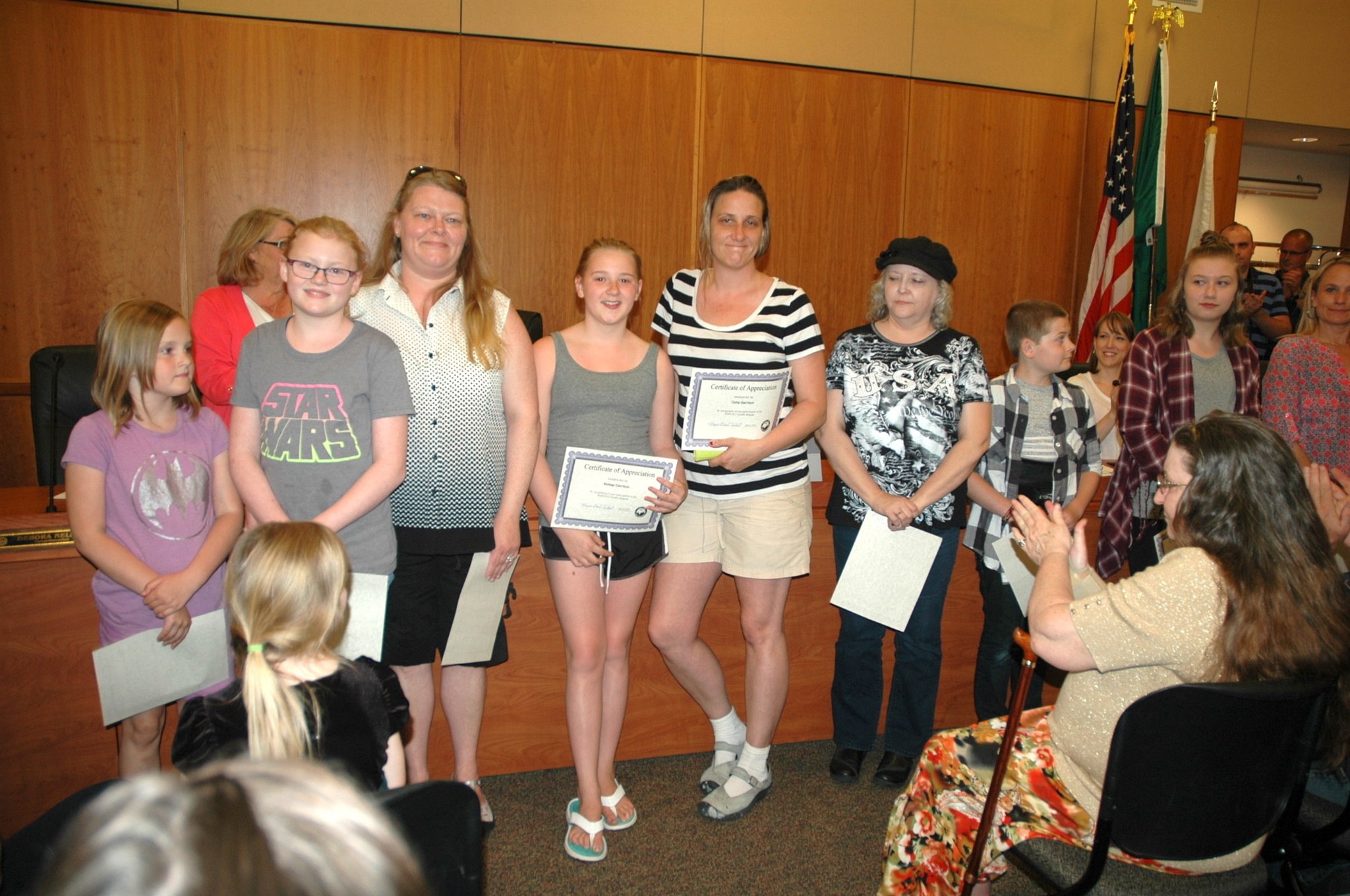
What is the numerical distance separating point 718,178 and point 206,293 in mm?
3672

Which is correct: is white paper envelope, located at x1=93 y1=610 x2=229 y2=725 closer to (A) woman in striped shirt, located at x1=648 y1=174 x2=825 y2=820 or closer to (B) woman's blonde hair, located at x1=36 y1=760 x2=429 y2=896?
(A) woman in striped shirt, located at x1=648 y1=174 x2=825 y2=820

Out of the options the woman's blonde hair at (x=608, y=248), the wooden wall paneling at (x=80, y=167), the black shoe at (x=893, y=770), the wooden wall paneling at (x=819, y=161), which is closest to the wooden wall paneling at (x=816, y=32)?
the wooden wall paneling at (x=819, y=161)

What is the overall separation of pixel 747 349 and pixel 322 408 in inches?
45.5

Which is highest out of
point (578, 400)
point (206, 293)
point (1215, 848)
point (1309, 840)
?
point (206, 293)

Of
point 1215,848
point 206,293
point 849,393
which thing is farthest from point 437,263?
point 1215,848

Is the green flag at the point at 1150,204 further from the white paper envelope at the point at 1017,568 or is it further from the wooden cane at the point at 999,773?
the wooden cane at the point at 999,773

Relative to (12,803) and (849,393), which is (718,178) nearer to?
(849,393)

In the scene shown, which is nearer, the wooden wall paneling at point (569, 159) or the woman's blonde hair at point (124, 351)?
the woman's blonde hair at point (124, 351)

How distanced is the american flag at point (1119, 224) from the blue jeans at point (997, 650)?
12.4ft

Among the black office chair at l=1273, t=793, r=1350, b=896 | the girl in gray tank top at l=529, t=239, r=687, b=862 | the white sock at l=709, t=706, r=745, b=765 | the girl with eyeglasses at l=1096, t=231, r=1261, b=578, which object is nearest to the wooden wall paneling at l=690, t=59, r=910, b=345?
the girl with eyeglasses at l=1096, t=231, r=1261, b=578

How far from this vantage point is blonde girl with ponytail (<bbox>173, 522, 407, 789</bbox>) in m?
1.44

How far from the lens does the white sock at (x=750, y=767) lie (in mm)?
2709

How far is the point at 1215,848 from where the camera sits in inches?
61.5

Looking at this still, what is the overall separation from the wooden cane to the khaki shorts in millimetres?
961
